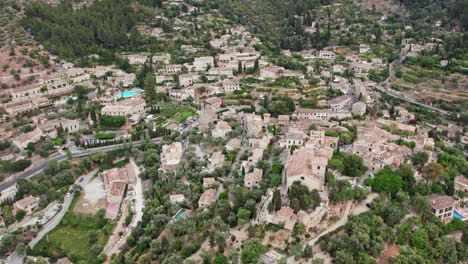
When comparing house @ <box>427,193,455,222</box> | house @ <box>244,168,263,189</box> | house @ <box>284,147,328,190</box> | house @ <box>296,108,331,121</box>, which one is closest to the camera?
house @ <box>284,147,328,190</box>

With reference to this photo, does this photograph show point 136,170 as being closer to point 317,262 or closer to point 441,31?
point 317,262

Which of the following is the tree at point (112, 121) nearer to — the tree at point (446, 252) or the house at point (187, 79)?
the house at point (187, 79)

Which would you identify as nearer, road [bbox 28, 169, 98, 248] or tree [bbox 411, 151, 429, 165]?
road [bbox 28, 169, 98, 248]

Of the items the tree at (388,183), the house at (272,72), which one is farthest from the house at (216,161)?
the house at (272,72)

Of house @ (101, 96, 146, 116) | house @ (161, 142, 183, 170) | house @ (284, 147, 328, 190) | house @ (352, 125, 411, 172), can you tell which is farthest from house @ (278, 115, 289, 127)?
house @ (101, 96, 146, 116)

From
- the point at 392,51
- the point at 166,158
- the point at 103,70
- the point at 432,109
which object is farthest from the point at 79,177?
the point at 392,51

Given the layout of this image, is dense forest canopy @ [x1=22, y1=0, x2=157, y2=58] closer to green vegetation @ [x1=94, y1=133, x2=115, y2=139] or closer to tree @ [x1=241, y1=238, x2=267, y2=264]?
green vegetation @ [x1=94, y1=133, x2=115, y2=139]
